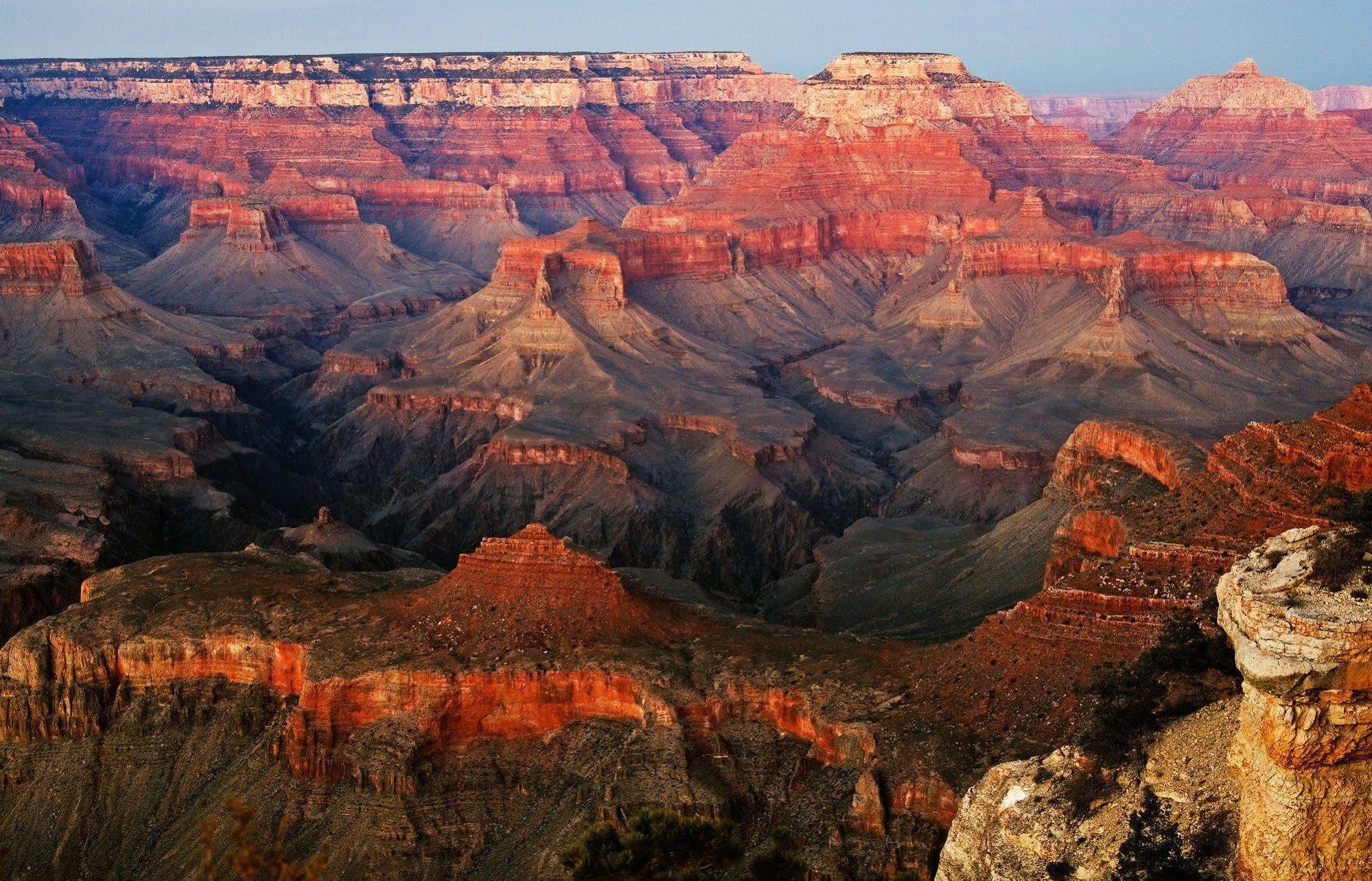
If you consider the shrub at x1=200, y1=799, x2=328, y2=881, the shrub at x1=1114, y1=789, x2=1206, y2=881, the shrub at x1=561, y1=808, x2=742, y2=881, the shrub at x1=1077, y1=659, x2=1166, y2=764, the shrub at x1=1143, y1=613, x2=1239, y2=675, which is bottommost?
the shrub at x1=561, y1=808, x2=742, y2=881

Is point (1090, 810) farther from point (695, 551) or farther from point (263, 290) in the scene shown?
point (263, 290)

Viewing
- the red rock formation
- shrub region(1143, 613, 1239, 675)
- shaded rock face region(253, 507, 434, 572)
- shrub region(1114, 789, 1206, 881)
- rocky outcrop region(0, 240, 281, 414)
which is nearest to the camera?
shrub region(1114, 789, 1206, 881)

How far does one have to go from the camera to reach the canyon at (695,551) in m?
39.6

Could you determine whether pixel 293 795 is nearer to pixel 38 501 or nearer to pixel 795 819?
pixel 795 819

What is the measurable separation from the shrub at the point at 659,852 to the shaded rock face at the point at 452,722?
496cm

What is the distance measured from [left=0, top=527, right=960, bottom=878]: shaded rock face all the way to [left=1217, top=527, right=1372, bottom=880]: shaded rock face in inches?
692

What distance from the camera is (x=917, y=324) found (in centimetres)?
16100

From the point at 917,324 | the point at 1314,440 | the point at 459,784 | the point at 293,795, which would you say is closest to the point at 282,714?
the point at 293,795

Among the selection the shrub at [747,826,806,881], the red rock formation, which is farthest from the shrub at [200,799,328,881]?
the red rock formation

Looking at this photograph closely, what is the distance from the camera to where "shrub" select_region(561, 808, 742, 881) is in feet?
113

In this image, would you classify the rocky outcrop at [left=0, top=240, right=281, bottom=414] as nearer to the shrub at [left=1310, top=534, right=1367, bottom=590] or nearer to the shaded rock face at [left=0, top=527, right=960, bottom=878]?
the shaded rock face at [left=0, top=527, right=960, bottom=878]

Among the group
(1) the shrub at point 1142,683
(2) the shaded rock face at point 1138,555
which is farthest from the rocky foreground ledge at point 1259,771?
(2) the shaded rock face at point 1138,555

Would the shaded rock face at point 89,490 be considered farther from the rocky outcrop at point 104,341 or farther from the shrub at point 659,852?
the shrub at point 659,852

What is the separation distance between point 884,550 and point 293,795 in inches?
1797
